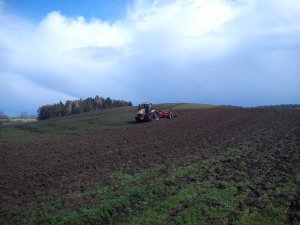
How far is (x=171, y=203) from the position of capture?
449 inches

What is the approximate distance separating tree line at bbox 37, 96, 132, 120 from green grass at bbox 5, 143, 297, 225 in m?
82.7

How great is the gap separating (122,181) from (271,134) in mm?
15969

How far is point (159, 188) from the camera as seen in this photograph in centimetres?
1304

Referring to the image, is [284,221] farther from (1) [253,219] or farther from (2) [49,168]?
(2) [49,168]

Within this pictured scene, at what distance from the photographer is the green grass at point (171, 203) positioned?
1021 cm

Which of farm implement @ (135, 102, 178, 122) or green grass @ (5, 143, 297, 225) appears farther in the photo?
farm implement @ (135, 102, 178, 122)

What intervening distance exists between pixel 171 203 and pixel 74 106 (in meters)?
88.4

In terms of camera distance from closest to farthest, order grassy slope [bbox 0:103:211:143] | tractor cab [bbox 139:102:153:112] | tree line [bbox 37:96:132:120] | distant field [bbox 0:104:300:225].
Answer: distant field [bbox 0:104:300:225] < grassy slope [bbox 0:103:211:143] < tractor cab [bbox 139:102:153:112] < tree line [bbox 37:96:132:120]

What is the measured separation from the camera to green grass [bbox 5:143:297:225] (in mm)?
10211

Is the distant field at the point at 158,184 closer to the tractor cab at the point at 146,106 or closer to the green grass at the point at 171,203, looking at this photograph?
the green grass at the point at 171,203

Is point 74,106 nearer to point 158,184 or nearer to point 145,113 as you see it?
point 145,113

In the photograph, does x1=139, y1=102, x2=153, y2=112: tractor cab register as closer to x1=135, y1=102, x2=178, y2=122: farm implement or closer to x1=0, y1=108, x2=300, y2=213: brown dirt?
x1=135, y1=102, x2=178, y2=122: farm implement

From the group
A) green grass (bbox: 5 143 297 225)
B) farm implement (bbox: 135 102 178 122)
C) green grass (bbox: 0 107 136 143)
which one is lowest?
green grass (bbox: 5 143 297 225)

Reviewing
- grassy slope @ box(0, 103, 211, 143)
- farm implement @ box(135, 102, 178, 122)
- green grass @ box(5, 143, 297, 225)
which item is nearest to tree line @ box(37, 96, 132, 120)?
grassy slope @ box(0, 103, 211, 143)
